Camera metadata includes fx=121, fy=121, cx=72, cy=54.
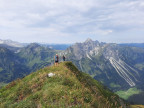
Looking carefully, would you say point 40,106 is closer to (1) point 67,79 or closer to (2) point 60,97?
(2) point 60,97

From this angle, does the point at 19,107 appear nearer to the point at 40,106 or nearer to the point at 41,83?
the point at 40,106

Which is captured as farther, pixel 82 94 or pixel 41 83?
pixel 41 83

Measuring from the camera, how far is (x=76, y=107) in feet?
41.4

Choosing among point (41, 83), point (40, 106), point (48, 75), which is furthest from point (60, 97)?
point (48, 75)

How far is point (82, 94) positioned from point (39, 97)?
19.9 ft

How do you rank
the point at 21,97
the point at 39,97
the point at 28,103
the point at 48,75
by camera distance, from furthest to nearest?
the point at 48,75 → the point at 21,97 → the point at 39,97 → the point at 28,103

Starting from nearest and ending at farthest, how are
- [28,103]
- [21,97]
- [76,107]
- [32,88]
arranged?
1. [76,107]
2. [28,103]
3. [21,97]
4. [32,88]

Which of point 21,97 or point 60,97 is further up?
point 60,97

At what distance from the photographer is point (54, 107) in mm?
12789

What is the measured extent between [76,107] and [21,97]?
434 inches

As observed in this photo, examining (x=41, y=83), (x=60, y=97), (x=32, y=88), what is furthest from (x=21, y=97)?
(x=60, y=97)

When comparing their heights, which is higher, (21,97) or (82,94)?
(82,94)

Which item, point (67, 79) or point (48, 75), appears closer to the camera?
point (67, 79)

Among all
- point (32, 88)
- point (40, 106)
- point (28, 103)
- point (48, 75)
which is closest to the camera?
point (40, 106)
